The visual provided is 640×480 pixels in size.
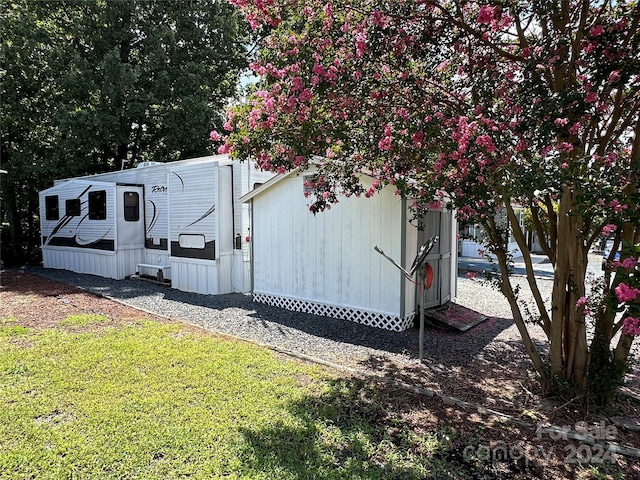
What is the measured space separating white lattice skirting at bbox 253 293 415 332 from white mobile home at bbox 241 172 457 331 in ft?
0.05

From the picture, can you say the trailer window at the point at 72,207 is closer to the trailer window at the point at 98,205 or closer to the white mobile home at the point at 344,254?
the trailer window at the point at 98,205

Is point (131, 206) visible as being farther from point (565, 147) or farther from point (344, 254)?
point (565, 147)

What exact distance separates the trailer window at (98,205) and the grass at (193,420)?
22.8 feet

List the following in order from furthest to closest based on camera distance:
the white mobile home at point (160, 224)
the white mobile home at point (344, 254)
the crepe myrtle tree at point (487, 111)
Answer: the white mobile home at point (160, 224)
the white mobile home at point (344, 254)
the crepe myrtle tree at point (487, 111)

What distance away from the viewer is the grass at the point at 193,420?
286cm

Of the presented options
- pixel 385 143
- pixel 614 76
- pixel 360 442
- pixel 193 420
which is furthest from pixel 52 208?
pixel 614 76

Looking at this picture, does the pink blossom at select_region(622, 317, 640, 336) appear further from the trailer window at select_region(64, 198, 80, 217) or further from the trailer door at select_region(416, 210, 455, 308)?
the trailer window at select_region(64, 198, 80, 217)

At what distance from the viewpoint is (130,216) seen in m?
11.4

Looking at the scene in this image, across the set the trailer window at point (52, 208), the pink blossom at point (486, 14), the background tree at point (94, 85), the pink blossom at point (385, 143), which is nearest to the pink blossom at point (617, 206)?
the pink blossom at point (486, 14)

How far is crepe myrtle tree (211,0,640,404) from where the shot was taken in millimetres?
3412

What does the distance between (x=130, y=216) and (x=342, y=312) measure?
7285 mm

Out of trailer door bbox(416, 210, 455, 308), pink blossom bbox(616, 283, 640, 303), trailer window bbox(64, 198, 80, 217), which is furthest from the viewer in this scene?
trailer window bbox(64, 198, 80, 217)

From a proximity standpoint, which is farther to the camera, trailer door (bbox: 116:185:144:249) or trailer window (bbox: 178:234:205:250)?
trailer door (bbox: 116:185:144:249)

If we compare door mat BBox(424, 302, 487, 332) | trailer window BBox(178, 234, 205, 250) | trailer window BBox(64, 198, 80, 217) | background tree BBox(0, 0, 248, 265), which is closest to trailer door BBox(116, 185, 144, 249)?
trailer window BBox(64, 198, 80, 217)
